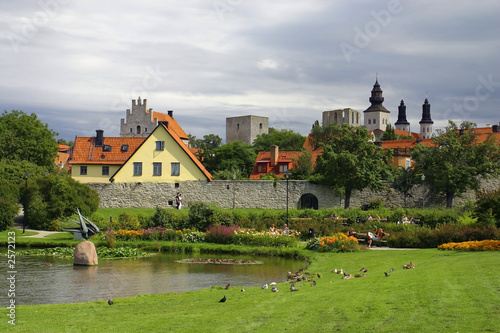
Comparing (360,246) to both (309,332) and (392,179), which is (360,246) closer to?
(309,332)

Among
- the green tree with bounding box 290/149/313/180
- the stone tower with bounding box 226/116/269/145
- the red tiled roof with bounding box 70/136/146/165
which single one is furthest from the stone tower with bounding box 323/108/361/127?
the red tiled roof with bounding box 70/136/146/165

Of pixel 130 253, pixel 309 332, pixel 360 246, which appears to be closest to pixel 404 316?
pixel 309 332

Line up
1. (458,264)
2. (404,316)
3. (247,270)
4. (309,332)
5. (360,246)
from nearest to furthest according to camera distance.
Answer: (309,332) < (404,316) < (458,264) < (247,270) < (360,246)

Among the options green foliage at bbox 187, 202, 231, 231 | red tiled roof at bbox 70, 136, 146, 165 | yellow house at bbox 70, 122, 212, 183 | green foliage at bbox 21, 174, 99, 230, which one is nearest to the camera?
green foliage at bbox 187, 202, 231, 231

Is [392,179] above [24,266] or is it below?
above

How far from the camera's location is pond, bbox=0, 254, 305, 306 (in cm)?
1580

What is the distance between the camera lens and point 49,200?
37281 millimetres

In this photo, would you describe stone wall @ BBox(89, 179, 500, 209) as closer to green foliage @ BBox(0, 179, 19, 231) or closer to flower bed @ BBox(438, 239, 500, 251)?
green foliage @ BBox(0, 179, 19, 231)

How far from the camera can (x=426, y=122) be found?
168m

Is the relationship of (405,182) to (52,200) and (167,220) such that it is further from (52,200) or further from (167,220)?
(52,200)

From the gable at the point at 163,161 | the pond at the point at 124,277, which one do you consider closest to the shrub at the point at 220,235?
the pond at the point at 124,277

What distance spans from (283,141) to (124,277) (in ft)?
248

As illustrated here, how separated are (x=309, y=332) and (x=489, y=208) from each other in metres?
19.2

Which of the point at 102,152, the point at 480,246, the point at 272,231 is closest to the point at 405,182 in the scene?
the point at 272,231
